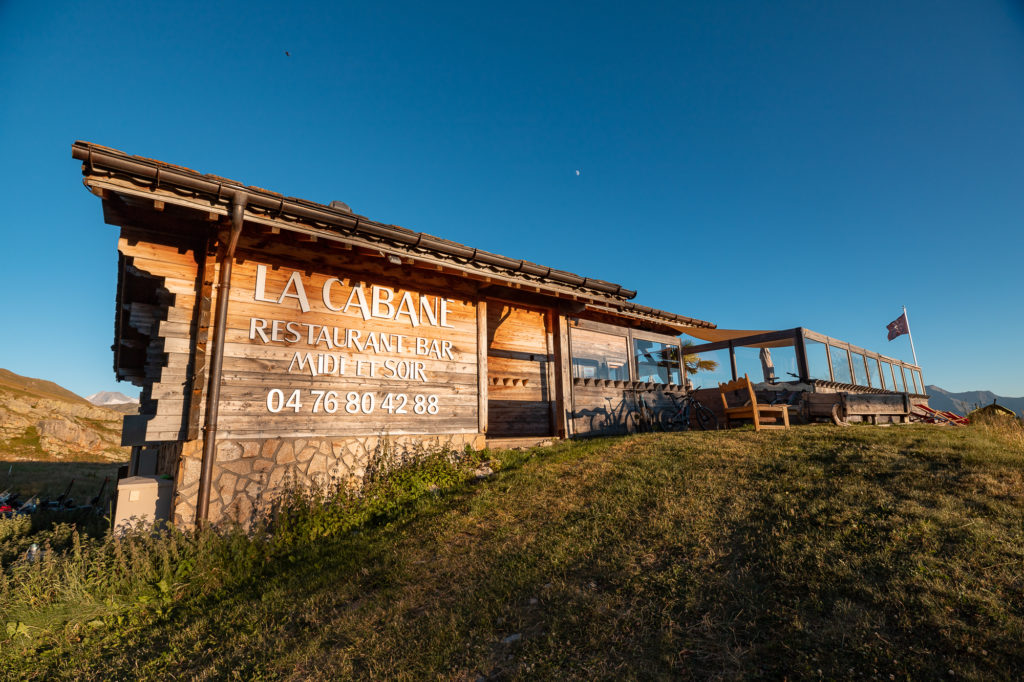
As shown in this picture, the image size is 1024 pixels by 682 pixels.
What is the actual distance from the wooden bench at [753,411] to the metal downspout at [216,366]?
9.71 meters

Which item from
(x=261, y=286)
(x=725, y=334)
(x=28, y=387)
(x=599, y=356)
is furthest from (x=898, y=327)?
(x=28, y=387)

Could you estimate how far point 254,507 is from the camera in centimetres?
649

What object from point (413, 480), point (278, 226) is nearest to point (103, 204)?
point (278, 226)

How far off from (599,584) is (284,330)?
593cm

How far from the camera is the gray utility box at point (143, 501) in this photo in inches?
233

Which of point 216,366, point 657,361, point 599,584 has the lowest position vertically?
point 599,584

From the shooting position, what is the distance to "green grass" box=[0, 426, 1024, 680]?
3.01 meters

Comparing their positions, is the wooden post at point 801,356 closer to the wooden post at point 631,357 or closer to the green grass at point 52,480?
the wooden post at point 631,357

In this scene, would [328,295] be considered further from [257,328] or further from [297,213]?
[297,213]

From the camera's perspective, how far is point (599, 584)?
4059 millimetres

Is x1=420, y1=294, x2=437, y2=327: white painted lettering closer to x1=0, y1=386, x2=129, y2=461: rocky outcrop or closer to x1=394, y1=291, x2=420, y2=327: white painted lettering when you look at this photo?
x1=394, y1=291, x2=420, y2=327: white painted lettering

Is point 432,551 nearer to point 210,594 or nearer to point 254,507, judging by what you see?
point 210,594

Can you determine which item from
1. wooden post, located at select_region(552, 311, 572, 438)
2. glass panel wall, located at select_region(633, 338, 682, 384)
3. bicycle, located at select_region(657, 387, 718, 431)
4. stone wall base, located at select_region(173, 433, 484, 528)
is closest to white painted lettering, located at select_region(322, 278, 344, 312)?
stone wall base, located at select_region(173, 433, 484, 528)

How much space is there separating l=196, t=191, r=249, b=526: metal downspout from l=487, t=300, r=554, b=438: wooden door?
6099 mm
